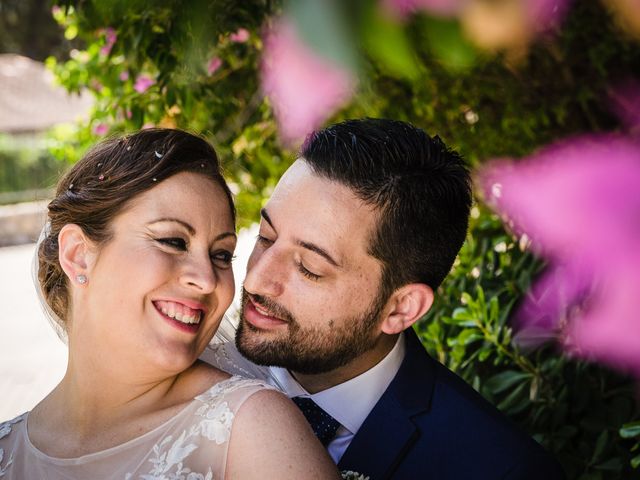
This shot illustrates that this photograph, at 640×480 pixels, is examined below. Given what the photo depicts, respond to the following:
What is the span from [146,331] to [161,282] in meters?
0.13

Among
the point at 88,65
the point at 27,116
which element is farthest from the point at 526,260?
the point at 27,116

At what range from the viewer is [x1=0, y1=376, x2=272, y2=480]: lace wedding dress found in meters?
1.80

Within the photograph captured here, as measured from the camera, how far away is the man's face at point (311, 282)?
2.27m

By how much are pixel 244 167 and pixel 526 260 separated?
1.70m

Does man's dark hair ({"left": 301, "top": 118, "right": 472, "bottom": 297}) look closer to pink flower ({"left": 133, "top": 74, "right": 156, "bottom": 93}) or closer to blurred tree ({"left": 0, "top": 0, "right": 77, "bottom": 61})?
pink flower ({"left": 133, "top": 74, "right": 156, "bottom": 93})

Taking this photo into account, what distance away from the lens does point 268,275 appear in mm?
2227

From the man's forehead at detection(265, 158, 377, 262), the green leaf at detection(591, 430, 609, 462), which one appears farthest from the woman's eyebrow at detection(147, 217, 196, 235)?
the green leaf at detection(591, 430, 609, 462)

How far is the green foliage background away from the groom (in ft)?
0.88

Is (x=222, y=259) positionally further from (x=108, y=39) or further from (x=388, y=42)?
(x=108, y=39)

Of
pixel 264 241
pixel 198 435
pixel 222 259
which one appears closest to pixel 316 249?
pixel 264 241

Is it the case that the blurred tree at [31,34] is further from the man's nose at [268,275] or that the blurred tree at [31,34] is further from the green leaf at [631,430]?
the green leaf at [631,430]

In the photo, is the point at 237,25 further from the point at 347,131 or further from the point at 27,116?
the point at 27,116

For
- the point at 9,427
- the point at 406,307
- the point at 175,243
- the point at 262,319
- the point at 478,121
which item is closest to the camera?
the point at 175,243

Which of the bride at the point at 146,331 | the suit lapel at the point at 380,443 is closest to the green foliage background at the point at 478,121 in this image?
the bride at the point at 146,331
